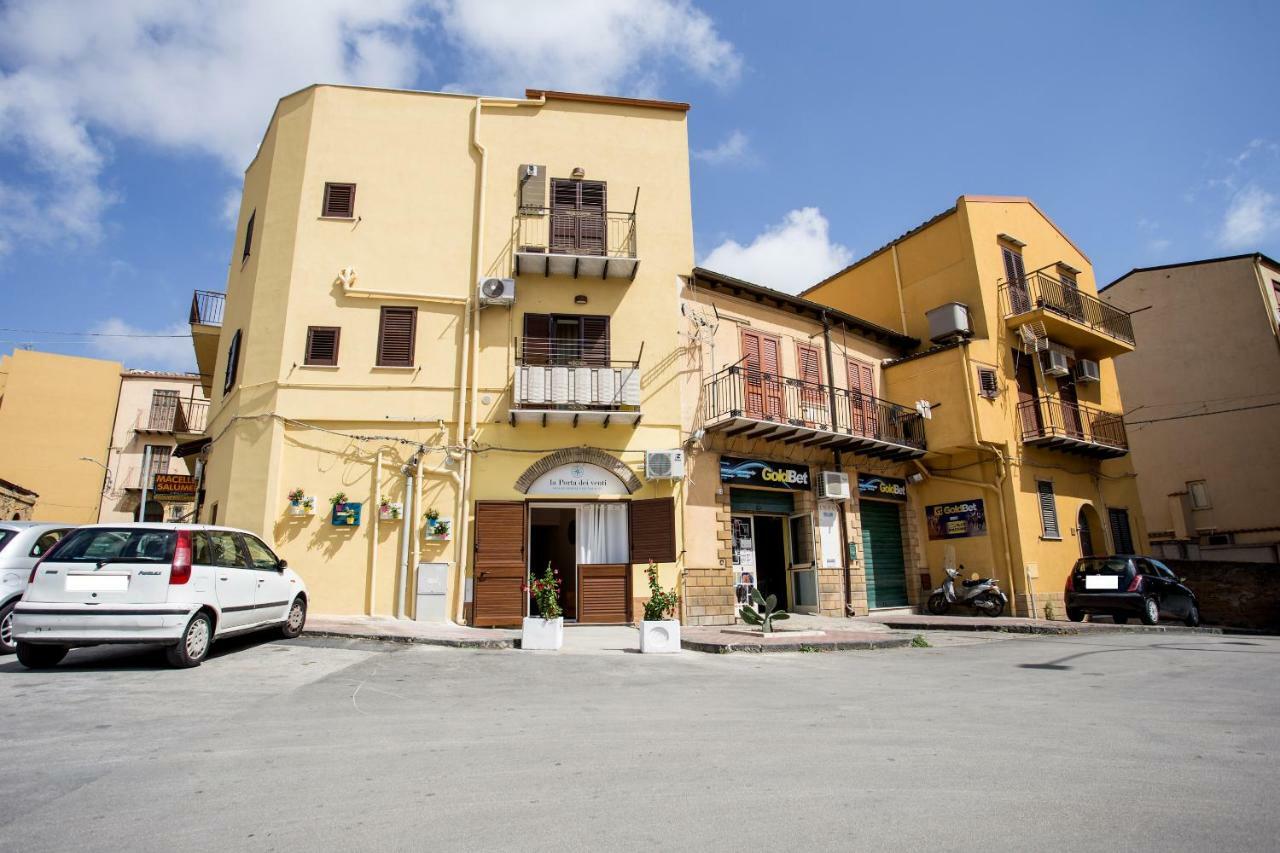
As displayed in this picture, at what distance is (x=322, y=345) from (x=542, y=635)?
763 cm

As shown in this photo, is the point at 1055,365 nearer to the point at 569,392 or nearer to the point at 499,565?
the point at 569,392

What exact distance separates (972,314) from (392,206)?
48.0 feet

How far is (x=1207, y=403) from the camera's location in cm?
2414

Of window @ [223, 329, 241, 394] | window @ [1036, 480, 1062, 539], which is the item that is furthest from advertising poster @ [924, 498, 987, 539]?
window @ [223, 329, 241, 394]

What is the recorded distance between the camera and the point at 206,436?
16.0 m

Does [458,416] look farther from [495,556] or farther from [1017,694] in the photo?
[1017,694]

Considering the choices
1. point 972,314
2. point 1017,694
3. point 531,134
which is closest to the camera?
point 1017,694

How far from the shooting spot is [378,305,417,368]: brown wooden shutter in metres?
13.9

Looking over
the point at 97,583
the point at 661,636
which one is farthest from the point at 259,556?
the point at 661,636

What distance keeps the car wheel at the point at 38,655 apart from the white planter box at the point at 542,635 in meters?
5.21

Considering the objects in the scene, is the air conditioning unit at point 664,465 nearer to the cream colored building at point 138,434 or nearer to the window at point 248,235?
the window at point 248,235

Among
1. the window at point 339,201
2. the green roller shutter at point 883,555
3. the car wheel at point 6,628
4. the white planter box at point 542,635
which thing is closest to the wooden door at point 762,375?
the green roller shutter at point 883,555

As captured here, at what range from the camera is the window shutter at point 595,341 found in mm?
14531

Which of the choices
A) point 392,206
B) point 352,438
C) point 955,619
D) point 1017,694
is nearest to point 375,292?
point 392,206
